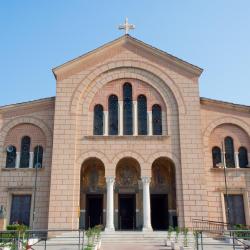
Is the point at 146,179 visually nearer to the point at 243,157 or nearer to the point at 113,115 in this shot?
the point at 113,115

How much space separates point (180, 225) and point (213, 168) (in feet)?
15.3

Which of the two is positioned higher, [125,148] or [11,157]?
[125,148]

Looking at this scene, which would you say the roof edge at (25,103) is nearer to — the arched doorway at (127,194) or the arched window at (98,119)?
the arched window at (98,119)

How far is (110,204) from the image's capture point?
2328cm

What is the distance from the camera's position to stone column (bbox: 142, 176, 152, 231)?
897 inches

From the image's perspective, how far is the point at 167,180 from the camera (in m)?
26.2

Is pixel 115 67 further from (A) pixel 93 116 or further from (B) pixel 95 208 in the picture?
(B) pixel 95 208

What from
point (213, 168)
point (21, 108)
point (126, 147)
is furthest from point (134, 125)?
point (21, 108)

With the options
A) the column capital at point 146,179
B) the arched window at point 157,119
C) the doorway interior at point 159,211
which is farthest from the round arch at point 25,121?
the doorway interior at point 159,211

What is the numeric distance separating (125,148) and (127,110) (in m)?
2.88

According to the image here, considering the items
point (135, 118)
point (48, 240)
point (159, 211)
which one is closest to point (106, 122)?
point (135, 118)

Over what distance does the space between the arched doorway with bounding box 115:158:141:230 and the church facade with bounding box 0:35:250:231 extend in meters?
0.07

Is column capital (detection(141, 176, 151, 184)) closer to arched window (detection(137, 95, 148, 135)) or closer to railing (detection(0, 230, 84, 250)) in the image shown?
arched window (detection(137, 95, 148, 135))

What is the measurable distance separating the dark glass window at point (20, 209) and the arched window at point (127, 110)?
7995mm
